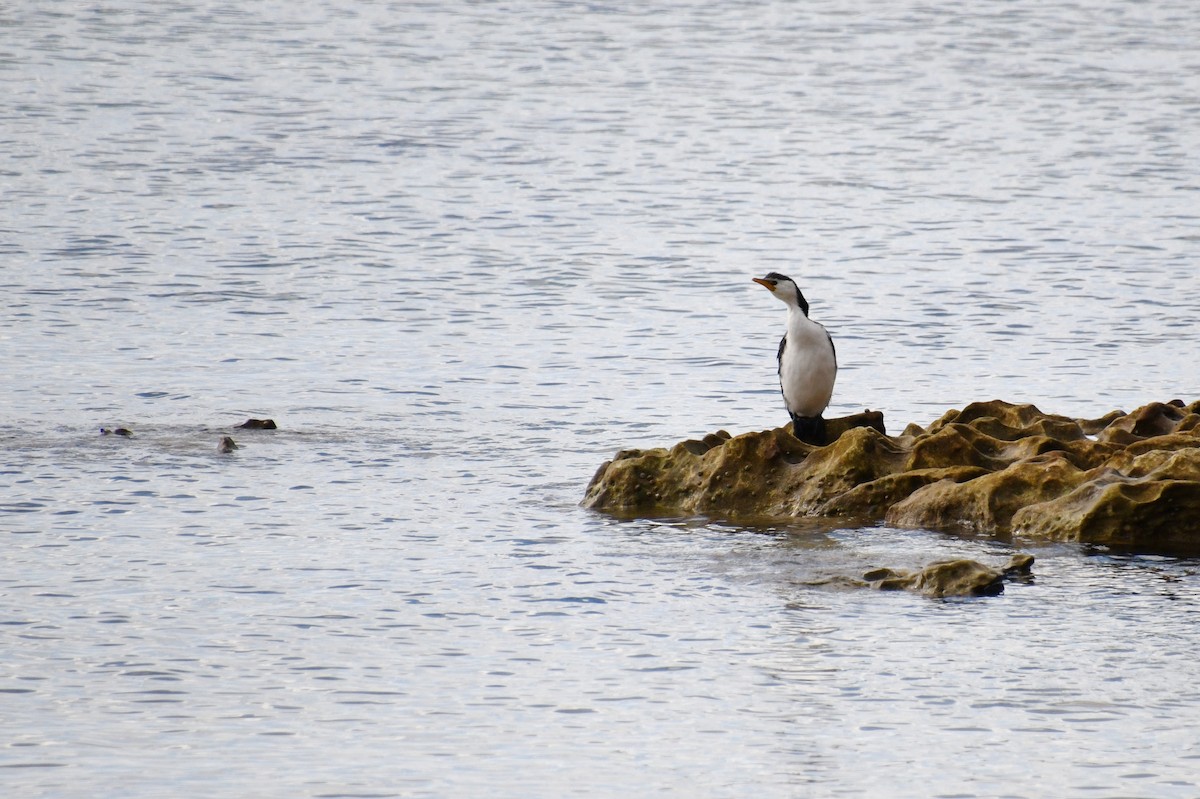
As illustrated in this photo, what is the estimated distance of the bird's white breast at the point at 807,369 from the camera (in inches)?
560

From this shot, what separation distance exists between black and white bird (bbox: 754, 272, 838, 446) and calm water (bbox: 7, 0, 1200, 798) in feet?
5.55

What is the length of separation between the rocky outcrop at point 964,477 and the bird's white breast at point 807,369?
279 millimetres

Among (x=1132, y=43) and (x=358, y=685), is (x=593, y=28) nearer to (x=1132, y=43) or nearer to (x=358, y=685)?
(x=1132, y=43)

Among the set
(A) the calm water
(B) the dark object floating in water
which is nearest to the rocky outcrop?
(A) the calm water

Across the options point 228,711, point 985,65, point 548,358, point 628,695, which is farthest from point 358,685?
point 985,65

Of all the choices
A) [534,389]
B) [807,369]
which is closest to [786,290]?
[807,369]

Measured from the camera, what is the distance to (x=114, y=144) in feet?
111

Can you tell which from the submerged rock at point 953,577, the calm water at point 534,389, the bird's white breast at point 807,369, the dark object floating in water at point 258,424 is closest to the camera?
the calm water at point 534,389

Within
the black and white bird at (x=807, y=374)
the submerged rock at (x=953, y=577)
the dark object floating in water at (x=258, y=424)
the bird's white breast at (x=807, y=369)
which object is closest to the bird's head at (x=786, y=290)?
the black and white bird at (x=807, y=374)

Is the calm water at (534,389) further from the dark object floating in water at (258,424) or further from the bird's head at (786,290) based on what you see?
the bird's head at (786,290)

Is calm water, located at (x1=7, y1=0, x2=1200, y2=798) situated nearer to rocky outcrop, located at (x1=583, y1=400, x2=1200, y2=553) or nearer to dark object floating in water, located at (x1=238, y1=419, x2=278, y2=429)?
dark object floating in water, located at (x1=238, y1=419, x2=278, y2=429)

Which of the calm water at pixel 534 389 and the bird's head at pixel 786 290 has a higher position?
the bird's head at pixel 786 290

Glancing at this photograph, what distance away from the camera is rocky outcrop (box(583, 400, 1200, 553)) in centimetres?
1202

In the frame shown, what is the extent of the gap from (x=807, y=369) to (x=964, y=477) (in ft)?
5.52
